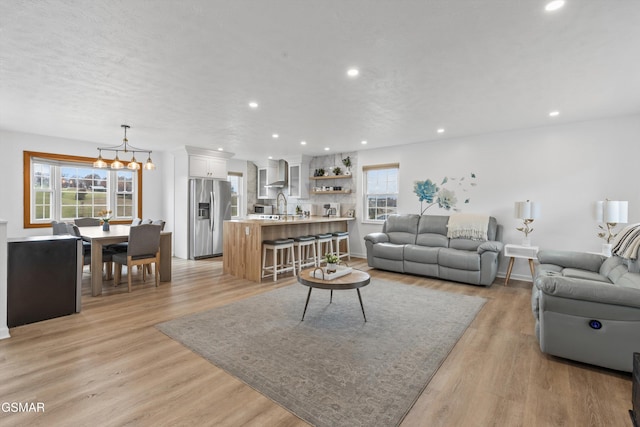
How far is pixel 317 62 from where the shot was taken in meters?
2.69

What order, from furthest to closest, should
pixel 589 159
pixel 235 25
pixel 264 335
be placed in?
1. pixel 589 159
2. pixel 264 335
3. pixel 235 25

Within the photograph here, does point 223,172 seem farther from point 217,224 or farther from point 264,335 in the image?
point 264,335

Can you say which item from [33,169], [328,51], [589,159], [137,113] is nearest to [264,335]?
[328,51]

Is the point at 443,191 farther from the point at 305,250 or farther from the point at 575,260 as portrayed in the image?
the point at 305,250

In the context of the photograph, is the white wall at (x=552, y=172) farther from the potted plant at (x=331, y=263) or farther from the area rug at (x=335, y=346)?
the potted plant at (x=331, y=263)

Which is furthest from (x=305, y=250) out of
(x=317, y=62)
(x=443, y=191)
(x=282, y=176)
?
(x=317, y=62)

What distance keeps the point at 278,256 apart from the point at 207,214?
2413mm

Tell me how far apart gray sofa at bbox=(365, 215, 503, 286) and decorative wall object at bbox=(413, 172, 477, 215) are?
14.3 inches

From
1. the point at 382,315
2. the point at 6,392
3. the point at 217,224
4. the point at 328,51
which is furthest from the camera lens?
the point at 217,224

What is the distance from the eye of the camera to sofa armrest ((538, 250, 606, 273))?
11.7ft

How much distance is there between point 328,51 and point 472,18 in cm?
106

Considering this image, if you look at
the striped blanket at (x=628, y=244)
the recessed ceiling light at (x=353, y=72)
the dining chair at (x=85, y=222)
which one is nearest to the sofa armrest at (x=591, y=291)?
the striped blanket at (x=628, y=244)

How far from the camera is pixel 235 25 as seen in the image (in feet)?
7.00

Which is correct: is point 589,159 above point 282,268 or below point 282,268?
above
